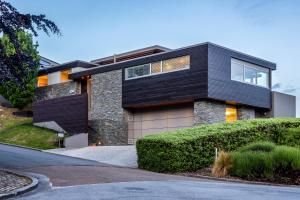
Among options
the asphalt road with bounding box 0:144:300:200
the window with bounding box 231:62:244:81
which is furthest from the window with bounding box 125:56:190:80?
the asphalt road with bounding box 0:144:300:200

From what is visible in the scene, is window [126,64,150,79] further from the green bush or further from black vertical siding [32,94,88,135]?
the green bush

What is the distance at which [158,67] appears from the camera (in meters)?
31.3

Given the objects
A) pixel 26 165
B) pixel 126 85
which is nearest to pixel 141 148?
pixel 26 165

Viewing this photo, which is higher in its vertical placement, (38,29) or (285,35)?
(285,35)

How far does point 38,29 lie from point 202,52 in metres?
14.6

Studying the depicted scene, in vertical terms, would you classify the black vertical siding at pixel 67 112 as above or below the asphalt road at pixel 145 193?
above

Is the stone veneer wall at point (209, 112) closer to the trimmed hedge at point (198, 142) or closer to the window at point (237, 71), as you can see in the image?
the window at point (237, 71)

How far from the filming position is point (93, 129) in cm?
3450

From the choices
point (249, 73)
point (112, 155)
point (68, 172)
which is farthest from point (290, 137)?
point (249, 73)

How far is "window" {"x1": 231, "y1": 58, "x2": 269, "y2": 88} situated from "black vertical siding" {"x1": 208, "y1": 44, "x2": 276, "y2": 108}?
1.05 feet

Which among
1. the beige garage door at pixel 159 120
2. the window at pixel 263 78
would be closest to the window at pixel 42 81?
the beige garage door at pixel 159 120

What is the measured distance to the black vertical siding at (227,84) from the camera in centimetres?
2907

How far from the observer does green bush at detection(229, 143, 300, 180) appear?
57.0 feet

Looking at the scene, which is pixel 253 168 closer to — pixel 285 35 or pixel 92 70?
pixel 285 35
